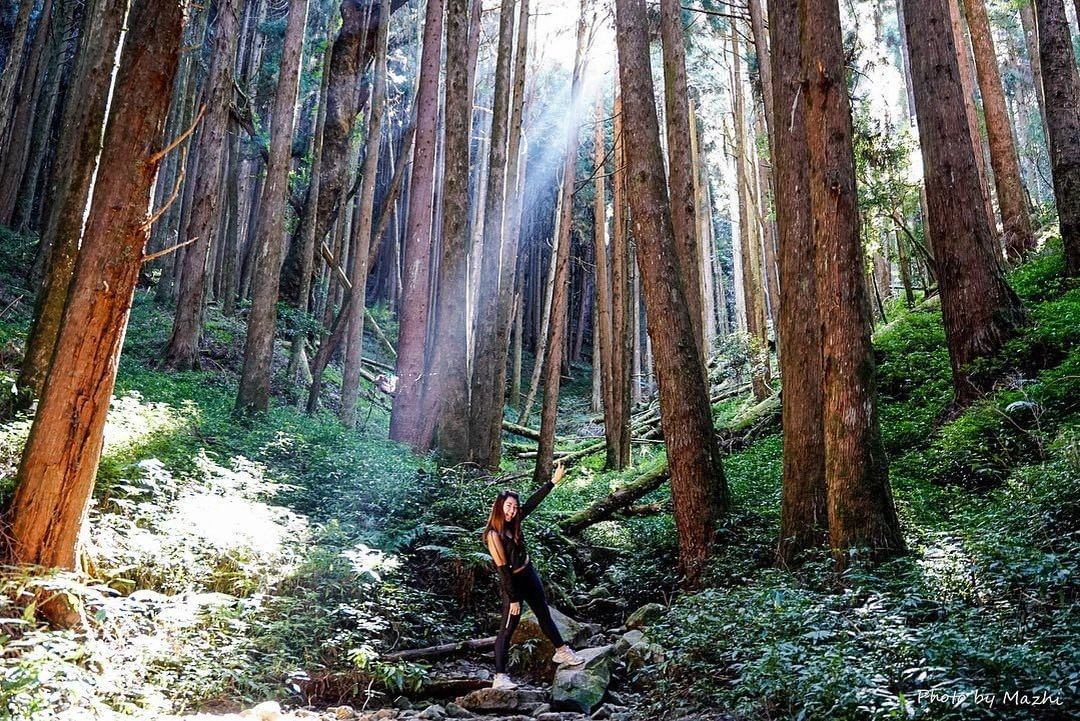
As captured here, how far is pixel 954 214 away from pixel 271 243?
9.70m

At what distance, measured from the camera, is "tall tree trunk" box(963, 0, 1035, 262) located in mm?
11758

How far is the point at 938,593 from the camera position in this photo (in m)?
4.48

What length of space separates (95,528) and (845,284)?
5814 mm

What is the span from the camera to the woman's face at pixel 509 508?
231 inches

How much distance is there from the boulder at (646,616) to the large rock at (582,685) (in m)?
1.14

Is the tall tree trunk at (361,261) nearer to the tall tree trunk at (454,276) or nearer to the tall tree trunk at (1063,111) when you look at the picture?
the tall tree trunk at (454,276)

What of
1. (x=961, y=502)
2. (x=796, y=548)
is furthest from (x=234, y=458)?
(x=961, y=502)

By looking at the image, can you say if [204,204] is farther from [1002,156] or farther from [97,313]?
[1002,156]

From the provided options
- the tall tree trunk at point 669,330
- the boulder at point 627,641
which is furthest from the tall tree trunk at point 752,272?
the boulder at point 627,641

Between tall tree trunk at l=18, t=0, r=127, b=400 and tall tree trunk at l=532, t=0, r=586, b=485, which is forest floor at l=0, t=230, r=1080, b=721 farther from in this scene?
tall tree trunk at l=532, t=0, r=586, b=485

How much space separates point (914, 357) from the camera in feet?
33.4

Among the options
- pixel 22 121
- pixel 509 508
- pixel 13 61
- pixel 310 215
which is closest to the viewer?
pixel 509 508

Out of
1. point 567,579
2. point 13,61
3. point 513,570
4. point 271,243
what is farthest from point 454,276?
point 13,61

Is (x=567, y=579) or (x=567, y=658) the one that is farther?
(x=567, y=579)
